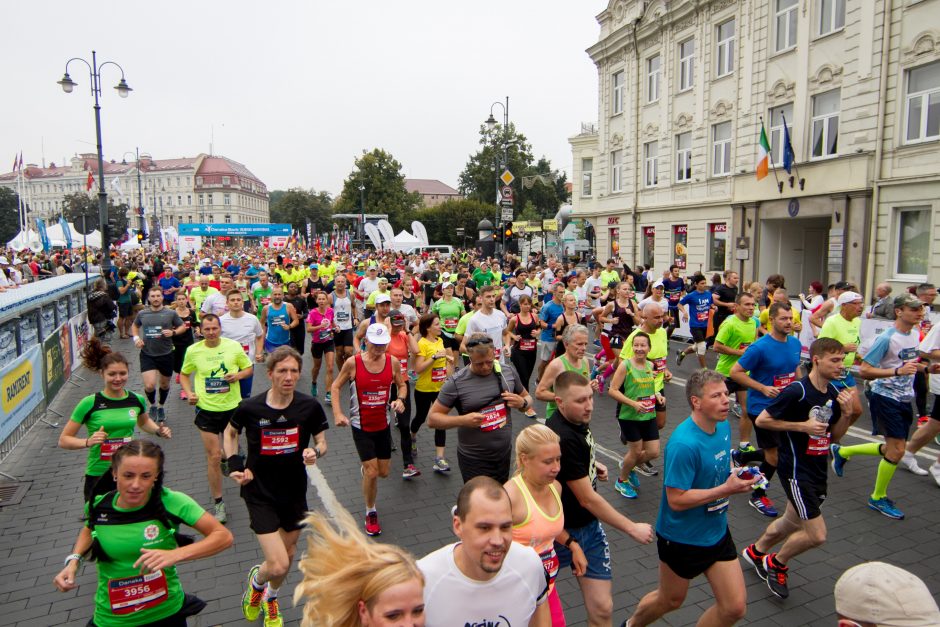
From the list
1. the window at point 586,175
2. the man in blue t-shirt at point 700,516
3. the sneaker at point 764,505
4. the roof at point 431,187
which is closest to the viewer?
the man in blue t-shirt at point 700,516

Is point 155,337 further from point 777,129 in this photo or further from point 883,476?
point 777,129

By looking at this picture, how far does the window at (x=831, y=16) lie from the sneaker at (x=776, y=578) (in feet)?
64.4

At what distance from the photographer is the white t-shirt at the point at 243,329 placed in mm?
8352

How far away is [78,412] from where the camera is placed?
15.8ft

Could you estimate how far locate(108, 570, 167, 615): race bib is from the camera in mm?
3096

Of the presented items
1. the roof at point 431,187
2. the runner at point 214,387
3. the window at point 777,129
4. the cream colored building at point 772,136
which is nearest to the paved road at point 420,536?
the runner at point 214,387

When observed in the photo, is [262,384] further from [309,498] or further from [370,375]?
[370,375]

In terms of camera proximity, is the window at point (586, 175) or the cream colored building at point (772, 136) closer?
the cream colored building at point (772, 136)

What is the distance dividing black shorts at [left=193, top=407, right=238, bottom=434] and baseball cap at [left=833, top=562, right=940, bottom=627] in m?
5.49

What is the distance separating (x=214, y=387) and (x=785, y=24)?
73.5 ft

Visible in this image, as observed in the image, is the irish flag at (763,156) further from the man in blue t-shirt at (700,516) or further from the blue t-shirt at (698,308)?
the man in blue t-shirt at (700,516)

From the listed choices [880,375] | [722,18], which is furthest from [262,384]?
[722,18]

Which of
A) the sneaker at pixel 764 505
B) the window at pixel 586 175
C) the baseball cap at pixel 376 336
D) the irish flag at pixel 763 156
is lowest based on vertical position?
the sneaker at pixel 764 505

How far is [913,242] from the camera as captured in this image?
17109 millimetres
